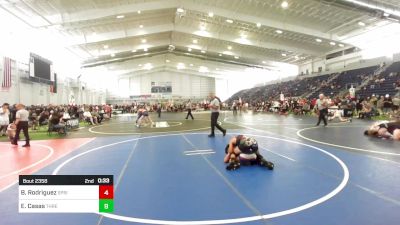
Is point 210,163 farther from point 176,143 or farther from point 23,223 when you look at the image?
point 23,223

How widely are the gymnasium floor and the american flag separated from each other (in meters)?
14.6

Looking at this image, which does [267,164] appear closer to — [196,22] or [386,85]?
[196,22]

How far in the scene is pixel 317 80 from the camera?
39.6 metres

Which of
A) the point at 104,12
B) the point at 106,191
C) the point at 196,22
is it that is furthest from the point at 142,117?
the point at 196,22

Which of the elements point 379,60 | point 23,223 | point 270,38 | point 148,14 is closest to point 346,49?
point 379,60

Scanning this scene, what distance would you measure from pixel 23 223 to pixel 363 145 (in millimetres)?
8953

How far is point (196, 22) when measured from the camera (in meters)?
29.8

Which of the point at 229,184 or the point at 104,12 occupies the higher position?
the point at 104,12

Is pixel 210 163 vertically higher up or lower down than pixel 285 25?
lower down

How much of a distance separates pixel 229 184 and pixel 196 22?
89.3 feet

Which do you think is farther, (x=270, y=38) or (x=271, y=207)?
(x=270, y=38)
